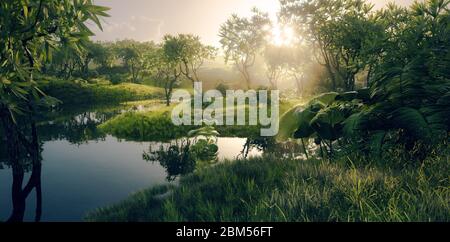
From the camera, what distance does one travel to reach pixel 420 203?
4.86m

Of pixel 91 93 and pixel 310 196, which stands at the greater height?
pixel 91 93

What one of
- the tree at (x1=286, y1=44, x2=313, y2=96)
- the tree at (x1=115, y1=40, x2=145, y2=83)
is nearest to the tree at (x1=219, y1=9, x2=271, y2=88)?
the tree at (x1=286, y1=44, x2=313, y2=96)

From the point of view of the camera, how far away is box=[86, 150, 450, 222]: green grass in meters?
4.91

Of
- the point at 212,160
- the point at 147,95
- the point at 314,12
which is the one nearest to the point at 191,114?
the point at 212,160

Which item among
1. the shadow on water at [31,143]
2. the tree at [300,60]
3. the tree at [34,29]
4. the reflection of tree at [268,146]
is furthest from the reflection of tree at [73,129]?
the tree at [300,60]

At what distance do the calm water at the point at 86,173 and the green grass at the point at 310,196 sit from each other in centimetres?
325

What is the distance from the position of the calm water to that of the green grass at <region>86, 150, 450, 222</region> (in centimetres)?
325

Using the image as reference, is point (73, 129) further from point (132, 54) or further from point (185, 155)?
point (132, 54)

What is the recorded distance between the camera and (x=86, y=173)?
1620 cm

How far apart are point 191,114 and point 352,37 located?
16.4 m

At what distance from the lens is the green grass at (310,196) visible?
4906 mm

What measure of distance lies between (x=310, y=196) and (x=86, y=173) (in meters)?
13.5

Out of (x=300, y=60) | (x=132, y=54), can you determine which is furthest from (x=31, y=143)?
(x=132, y=54)
